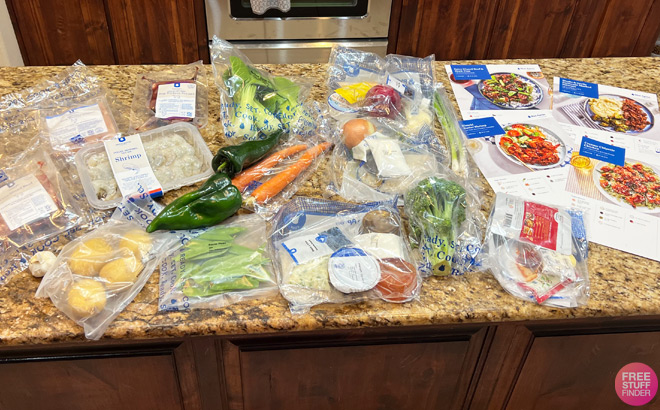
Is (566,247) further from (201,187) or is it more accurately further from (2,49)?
(2,49)

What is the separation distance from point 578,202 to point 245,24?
5.94ft

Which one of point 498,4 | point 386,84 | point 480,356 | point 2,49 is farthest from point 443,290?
point 2,49

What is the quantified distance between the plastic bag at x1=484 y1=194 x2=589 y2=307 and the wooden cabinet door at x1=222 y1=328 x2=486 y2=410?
6.1 inches

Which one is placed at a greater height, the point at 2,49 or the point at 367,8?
the point at 367,8

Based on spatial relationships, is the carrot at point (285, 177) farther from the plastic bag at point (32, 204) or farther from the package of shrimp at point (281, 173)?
the plastic bag at point (32, 204)

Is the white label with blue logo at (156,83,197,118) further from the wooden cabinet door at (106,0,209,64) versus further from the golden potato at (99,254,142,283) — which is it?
the wooden cabinet door at (106,0,209,64)

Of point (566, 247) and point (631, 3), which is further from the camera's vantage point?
point (631, 3)

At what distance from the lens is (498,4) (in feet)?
8.52

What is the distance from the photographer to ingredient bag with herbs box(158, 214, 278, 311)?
951 millimetres

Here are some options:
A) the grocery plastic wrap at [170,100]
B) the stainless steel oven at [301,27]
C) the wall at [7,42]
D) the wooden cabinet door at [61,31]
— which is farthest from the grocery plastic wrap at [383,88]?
the wall at [7,42]

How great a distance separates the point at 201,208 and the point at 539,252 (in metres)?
0.68

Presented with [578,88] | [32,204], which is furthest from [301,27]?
[32,204]

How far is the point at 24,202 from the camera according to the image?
3.44 feet

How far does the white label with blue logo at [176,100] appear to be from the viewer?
1312mm
